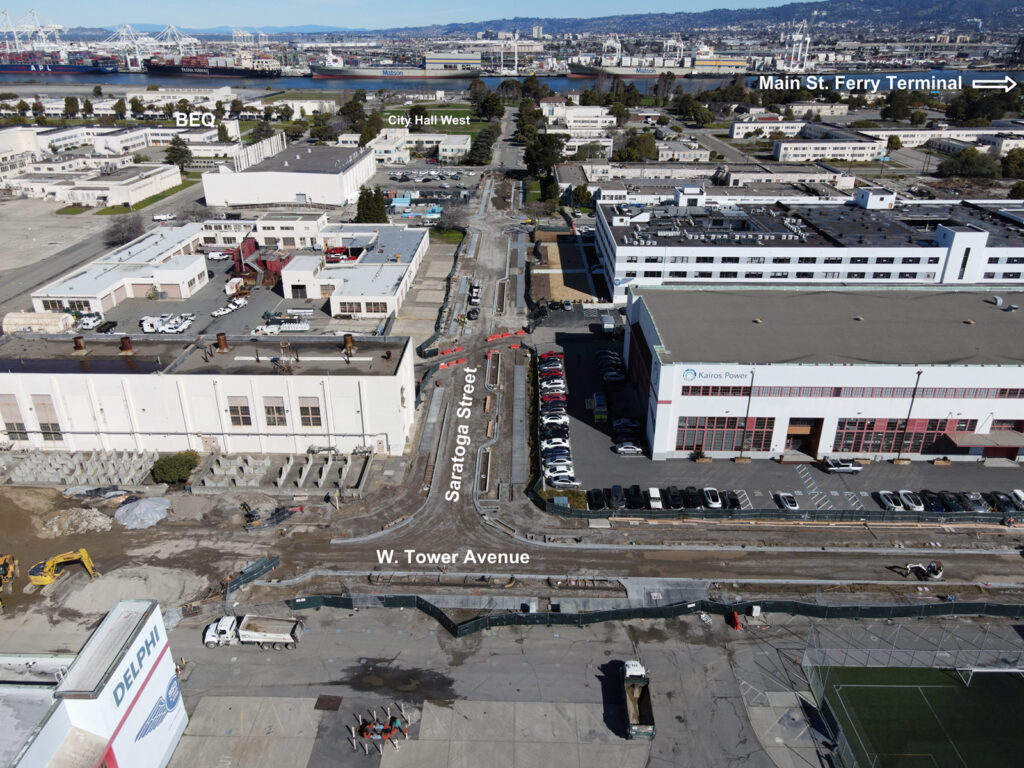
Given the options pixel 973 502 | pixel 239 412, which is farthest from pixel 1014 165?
pixel 239 412

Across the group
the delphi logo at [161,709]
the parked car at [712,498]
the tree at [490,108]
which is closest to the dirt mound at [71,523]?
the delphi logo at [161,709]

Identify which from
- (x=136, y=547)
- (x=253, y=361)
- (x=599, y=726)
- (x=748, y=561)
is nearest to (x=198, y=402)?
(x=253, y=361)

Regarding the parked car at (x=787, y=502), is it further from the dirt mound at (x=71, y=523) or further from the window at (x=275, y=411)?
the dirt mound at (x=71, y=523)

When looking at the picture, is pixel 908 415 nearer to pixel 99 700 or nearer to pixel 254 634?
pixel 254 634

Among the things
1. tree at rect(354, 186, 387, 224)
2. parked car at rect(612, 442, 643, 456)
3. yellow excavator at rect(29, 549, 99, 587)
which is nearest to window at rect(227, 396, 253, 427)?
yellow excavator at rect(29, 549, 99, 587)

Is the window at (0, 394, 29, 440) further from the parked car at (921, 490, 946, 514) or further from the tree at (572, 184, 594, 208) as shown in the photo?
the tree at (572, 184, 594, 208)

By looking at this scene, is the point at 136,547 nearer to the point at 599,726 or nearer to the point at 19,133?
the point at 599,726
